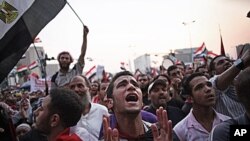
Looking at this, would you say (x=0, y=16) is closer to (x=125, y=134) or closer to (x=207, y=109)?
(x=125, y=134)

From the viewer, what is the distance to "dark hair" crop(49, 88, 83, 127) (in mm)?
3146

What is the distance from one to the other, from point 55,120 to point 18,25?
0.86 meters

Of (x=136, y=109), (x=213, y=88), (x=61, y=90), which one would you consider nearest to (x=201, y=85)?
(x=213, y=88)

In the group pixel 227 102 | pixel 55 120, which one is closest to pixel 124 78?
pixel 55 120

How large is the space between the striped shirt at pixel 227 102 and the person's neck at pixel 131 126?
132 cm

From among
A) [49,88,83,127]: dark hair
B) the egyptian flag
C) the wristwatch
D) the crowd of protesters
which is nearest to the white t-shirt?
the crowd of protesters

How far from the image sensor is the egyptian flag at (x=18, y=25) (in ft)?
10.1

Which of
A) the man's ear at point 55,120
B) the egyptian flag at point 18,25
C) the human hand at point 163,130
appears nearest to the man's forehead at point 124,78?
the man's ear at point 55,120

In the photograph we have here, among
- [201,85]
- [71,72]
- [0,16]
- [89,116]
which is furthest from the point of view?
[71,72]

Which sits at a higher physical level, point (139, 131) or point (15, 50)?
point (15, 50)

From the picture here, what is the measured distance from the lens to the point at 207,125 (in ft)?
12.6

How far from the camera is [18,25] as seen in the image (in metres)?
3.24

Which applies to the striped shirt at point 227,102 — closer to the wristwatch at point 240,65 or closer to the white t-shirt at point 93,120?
the wristwatch at point 240,65

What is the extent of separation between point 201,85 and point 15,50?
1981 mm
